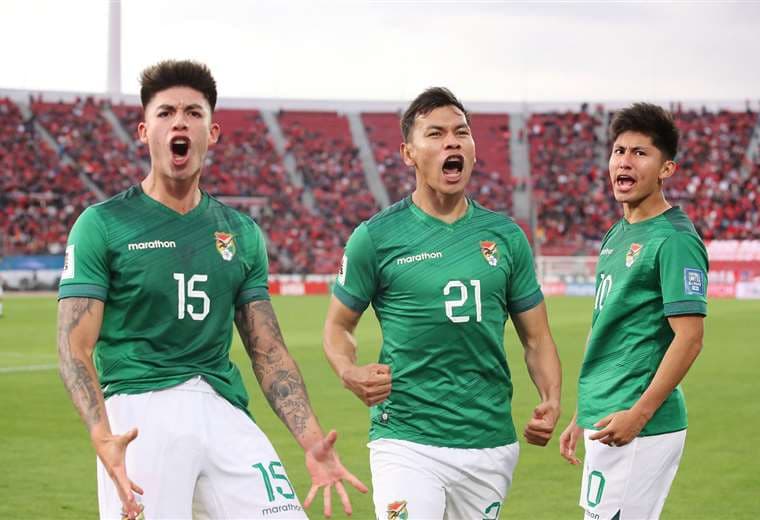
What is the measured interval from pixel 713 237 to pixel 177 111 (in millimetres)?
46960

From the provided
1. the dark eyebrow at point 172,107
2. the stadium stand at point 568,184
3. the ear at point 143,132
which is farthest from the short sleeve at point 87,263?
the stadium stand at point 568,184

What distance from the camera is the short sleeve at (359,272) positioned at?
515cm

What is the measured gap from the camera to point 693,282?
5176 mm

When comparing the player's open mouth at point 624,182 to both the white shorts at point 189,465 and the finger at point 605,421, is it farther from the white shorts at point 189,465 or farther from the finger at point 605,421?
the white shorts at point 189,465

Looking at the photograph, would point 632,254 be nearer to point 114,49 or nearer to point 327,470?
Answer: point 327,470

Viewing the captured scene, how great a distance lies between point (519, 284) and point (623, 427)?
79 cm

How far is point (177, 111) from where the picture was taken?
4695mm

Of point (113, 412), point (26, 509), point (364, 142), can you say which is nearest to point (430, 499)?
point (113, 412)

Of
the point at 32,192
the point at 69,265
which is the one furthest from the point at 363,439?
the point at 32,192

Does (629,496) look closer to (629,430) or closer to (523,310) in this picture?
(629,430)

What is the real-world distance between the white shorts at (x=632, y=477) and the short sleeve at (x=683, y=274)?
0.61 m

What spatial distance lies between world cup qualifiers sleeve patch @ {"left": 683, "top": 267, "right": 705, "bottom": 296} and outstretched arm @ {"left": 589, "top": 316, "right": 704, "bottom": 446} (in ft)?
0.39

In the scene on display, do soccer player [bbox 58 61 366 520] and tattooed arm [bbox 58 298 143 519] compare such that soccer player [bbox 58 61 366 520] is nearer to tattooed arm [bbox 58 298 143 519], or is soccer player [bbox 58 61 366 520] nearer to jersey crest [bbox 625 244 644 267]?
tattooed arm [bbox 58 298 143 519]

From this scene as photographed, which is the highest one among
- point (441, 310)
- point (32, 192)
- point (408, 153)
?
point (408, 153)
